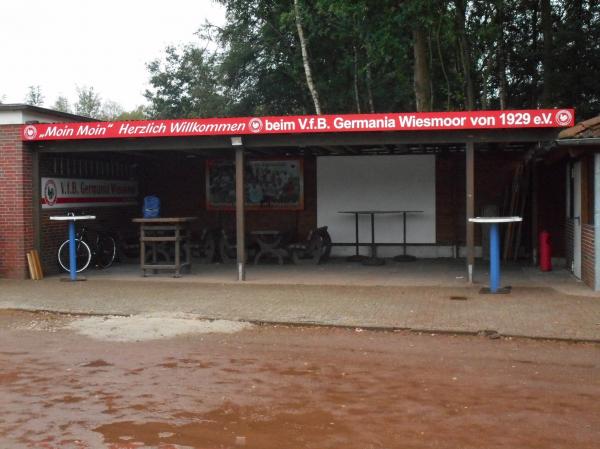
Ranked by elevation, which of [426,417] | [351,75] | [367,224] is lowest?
[426,417]

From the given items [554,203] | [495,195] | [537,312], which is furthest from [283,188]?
[537,312]

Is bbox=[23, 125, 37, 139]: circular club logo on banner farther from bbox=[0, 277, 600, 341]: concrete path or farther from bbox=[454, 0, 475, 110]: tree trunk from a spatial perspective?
bbox=[454, 0, 475, 110]: tree trunk

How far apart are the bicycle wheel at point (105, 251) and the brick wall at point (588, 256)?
32.6 feet

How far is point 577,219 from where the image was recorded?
532 inches

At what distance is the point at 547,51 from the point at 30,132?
1648 cm

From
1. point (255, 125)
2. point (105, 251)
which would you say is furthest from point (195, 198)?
point (255, 125)

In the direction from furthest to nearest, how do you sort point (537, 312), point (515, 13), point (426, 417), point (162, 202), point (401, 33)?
point (515, 13), point (401, 33), point (162, 202), point (537, 312), point (426, 417)

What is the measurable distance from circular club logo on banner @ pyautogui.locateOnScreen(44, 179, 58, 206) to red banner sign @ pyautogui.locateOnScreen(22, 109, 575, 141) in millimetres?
1252

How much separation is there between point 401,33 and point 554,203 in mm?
8257

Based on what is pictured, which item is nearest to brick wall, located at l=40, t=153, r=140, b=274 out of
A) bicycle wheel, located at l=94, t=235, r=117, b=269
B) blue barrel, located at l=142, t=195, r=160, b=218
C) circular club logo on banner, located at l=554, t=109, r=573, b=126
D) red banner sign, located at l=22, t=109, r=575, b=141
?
bicycle wheel, located at l=94, t=235, r=117, b=269

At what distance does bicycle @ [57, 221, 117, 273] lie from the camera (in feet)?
49.9

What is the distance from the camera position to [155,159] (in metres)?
18.9

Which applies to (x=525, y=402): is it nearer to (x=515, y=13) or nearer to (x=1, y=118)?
(x=1, y=118)

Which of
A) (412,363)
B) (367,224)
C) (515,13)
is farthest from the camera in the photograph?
(515,13)
